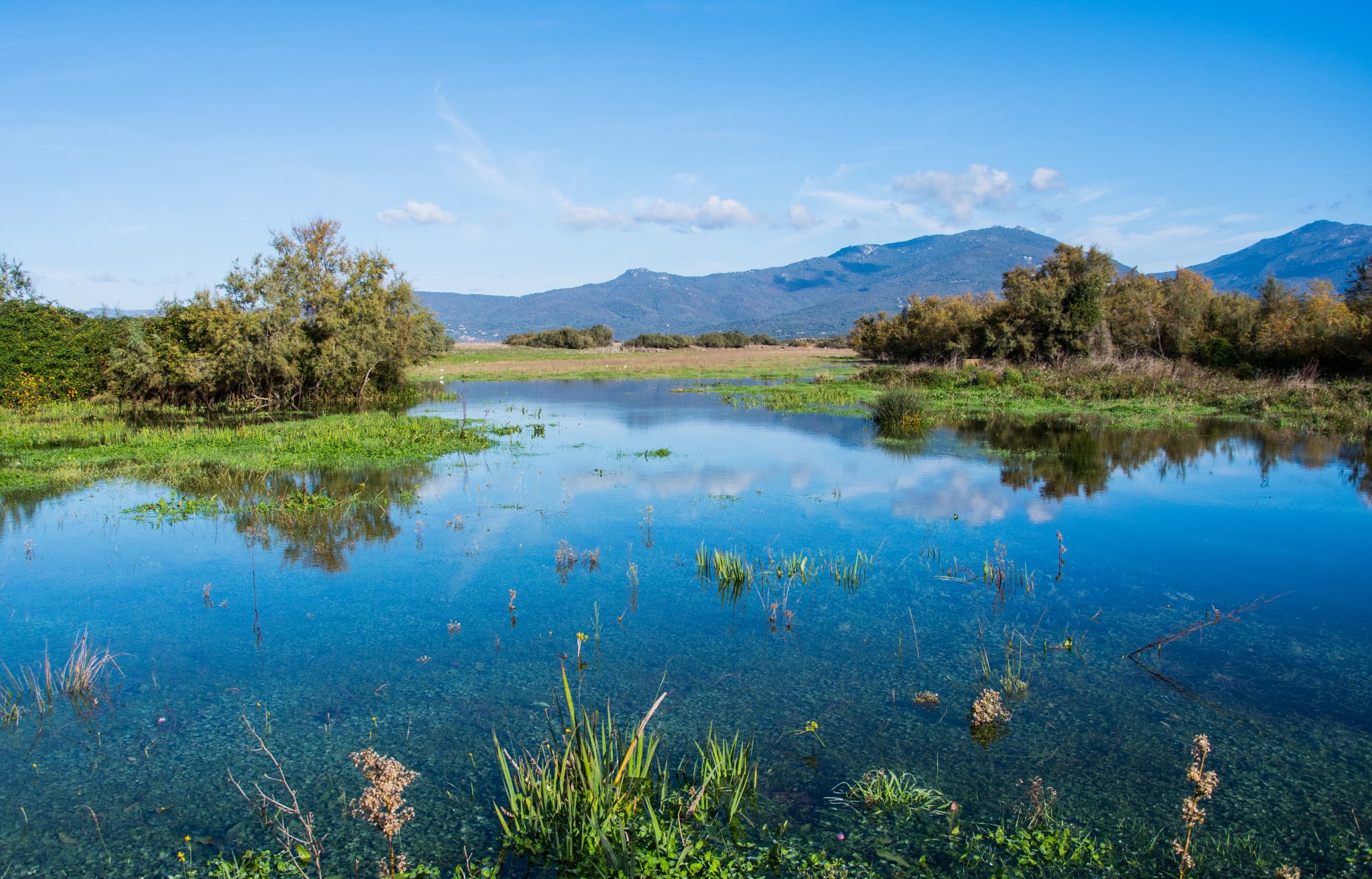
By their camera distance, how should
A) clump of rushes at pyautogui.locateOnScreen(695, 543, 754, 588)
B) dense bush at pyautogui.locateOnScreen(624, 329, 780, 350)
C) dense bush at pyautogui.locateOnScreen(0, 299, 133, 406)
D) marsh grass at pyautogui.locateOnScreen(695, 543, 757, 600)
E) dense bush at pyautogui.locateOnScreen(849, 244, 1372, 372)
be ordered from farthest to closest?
1. dense bush at pyautogui.locateOnScreen(624, 329, 780, 350)
2. dense bush at pyautogui.locateOnScreen(849, 244, 1372, 372)
3. dense bush at pyautogui.locateOnScreen(0, 299, 133, 406)
4. clump of rushes at pyautogui.locateOnScreen(695, 543, 754, 588)
5. marsh grass at pyautogui.locateOnScreen(695, 543, 757, 600)

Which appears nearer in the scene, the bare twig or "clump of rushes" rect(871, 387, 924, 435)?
the bare twig

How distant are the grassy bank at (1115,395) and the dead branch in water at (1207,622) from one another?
16.4m

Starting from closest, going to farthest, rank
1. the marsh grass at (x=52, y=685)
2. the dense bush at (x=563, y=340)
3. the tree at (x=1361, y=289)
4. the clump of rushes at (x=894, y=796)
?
the clump of rushes at (x=894, y=796) → the marsh grass at (x=52, y=685) → the tree at (x=1361, y=289) → the dense bush at (x=563, y=340)

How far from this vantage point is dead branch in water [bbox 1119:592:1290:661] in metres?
7.62

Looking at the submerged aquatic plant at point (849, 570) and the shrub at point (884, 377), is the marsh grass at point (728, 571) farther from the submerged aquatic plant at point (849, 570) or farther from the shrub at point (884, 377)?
the shrub at point (884, 377)

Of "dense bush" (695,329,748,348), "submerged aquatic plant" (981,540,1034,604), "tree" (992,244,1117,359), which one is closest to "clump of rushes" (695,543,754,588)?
"submerged aquatic plant" (981,540,1034,604)

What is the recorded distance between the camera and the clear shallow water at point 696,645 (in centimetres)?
530

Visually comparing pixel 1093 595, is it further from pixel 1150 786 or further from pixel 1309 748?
pixel 1150 786

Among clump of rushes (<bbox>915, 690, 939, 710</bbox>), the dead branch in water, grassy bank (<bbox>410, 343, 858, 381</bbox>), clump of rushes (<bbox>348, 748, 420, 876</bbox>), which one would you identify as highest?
grassy bank (<bbox>410, 343, 858, 381</bbox>)

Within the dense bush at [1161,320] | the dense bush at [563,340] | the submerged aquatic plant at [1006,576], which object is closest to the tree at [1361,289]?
the dense bush at [1161,320]

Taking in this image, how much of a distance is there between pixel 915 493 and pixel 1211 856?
10279 millimetres

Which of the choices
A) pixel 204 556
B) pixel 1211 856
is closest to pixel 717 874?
pixel 1211 856

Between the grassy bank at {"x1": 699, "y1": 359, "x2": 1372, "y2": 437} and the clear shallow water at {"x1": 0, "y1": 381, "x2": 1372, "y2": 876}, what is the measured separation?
10.8 m

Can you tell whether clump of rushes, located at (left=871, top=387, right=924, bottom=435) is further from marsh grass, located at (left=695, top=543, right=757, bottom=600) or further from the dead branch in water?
the dead branch in water
